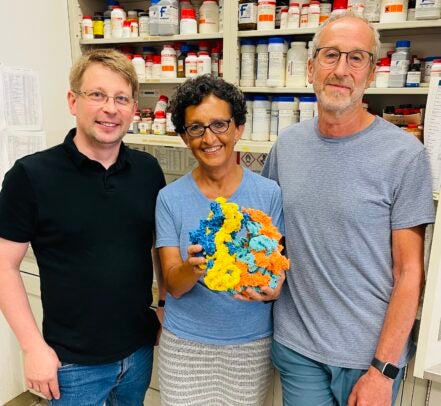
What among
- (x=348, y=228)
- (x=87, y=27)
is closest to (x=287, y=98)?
(x=348, y=228)

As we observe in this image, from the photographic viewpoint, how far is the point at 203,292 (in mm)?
1088

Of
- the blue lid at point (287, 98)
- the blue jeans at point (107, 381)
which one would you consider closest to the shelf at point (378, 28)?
the blue lid at point (287, 98)


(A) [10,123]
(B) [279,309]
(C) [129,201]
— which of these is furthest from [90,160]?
(A) [10,123]

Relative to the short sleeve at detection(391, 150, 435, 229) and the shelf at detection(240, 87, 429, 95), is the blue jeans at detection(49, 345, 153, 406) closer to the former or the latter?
the short sleeve at detection(391, 150, 435, 229)

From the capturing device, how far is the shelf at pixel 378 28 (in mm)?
1453

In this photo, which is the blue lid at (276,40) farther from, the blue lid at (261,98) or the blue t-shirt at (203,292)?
the blue t-shirt at (203,292)

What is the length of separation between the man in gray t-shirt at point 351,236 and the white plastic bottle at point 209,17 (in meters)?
0.97

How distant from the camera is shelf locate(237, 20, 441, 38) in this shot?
145cm

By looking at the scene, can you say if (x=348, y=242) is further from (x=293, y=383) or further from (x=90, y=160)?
(x=90, y=160)

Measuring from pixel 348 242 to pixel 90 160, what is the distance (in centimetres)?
71

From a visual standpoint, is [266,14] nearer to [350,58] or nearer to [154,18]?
[154,18]

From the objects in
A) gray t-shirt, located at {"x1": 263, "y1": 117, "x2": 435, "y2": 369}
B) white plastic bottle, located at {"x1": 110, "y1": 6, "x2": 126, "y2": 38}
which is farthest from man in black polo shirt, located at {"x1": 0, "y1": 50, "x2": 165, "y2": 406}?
white plastic bottle, located at {"x1": 110, "y1": 6, "x2": 126, "y2": 38}

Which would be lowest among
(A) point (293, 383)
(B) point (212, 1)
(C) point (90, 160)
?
(A) point (293, 383)

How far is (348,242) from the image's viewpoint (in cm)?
104
